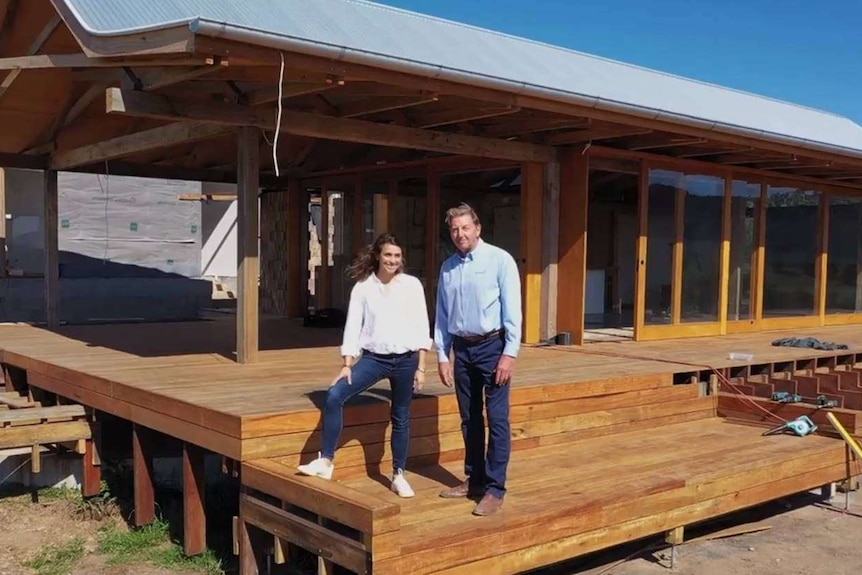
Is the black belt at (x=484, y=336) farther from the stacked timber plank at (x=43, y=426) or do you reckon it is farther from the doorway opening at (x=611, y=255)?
the doorway opening at (x=611, y=255)

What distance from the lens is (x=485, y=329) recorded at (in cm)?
375

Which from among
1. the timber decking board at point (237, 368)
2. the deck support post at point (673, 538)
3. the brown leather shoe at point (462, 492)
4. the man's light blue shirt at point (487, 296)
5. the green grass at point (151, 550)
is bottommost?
the green grass at point (151, 550)

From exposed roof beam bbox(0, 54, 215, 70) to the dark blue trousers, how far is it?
2194mm

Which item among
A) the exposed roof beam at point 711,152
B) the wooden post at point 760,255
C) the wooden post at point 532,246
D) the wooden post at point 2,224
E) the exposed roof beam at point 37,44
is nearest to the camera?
the exposed roof beam at point 37,44

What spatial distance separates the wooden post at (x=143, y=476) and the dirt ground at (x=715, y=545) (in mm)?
349

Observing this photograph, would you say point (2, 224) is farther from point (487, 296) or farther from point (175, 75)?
point (487, 296)

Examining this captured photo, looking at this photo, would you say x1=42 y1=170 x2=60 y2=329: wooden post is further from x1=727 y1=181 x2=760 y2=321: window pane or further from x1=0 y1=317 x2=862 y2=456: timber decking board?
x1=727 y1=181 x2=760 y2=321: window pane

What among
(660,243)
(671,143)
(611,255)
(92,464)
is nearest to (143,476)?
(92,464)

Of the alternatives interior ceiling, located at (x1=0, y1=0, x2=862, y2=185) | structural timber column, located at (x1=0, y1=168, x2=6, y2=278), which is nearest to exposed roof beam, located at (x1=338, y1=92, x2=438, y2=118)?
interior ceiling, located at (x1=0, y1=0, x2=862, y2=185)

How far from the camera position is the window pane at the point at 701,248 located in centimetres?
912

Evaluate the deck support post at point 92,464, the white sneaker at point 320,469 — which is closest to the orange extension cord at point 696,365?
the white sneaker at point 320,469

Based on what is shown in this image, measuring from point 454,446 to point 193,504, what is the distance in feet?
5.06

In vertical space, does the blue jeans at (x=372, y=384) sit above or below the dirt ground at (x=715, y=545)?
above

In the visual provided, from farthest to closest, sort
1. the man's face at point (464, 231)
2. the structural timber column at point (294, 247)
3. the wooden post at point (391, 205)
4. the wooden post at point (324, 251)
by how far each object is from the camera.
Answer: the structural timber column at point (294, 247), the wooden post at point (324, 251), the wooden post at point (391, 205), the man's face at point (464, 231)
